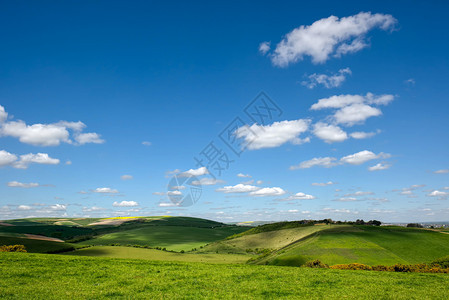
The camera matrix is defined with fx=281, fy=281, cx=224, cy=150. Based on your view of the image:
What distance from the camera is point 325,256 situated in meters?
54.9

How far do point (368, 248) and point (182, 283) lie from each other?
50.7 meters

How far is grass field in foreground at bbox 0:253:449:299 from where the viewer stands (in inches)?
838

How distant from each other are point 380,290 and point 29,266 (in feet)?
108

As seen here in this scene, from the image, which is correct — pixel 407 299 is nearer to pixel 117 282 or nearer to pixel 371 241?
pixel 117 282

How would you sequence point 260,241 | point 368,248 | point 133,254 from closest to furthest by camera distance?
1. point 368,248
2. point 133,254
3. point 260,241

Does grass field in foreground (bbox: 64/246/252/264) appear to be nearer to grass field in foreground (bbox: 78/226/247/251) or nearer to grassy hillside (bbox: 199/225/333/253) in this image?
grassy hillside (bbox: 199/225/333/253)

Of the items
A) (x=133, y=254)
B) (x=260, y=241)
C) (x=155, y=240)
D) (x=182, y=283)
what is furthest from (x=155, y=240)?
(x=182, y=283)

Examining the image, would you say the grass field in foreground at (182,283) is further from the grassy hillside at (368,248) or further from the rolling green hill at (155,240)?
the rolling green hill at (155,240)

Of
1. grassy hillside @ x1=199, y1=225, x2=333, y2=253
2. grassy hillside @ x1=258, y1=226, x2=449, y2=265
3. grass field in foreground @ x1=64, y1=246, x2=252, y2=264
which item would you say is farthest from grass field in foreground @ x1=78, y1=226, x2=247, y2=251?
grassy hillside @ x1=258, y1=226, x2=449, y2=265

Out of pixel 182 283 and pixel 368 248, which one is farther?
pixel 368 248

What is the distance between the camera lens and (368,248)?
60.8 meters

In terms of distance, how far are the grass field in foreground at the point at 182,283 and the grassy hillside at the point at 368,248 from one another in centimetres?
Result: 2450

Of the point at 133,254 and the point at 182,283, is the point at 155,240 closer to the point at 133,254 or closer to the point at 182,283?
the point at 133,254

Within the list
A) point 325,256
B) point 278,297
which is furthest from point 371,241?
point 278,297
